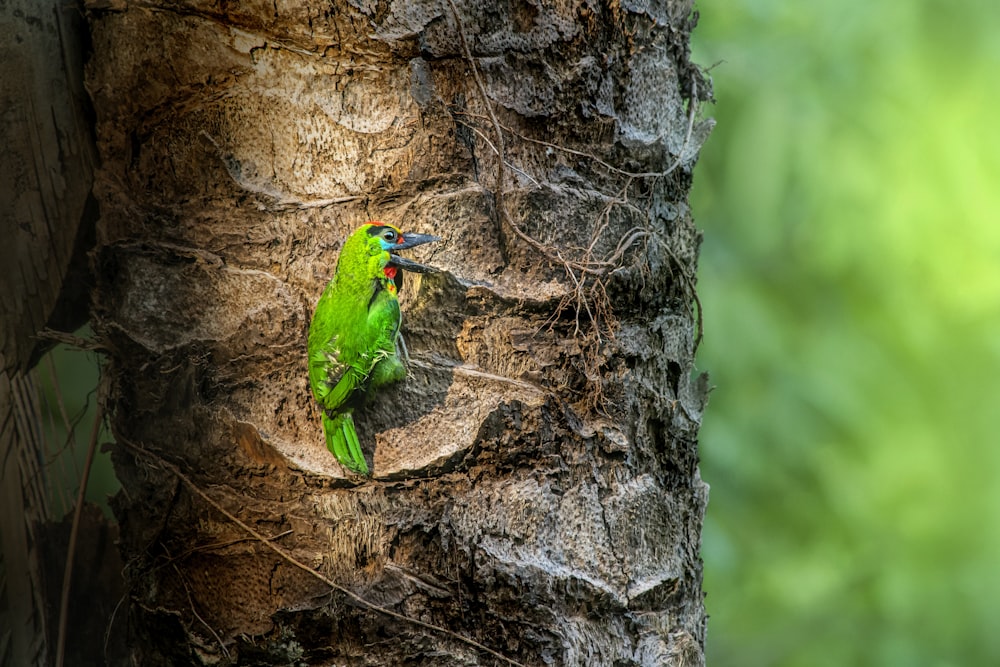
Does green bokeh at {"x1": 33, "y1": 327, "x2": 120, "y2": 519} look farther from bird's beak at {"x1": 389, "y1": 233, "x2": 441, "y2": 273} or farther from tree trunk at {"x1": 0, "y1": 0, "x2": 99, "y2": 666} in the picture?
bird's beak at {"x1": 389, "y1": 233, "x2": 441, "y2": 273}

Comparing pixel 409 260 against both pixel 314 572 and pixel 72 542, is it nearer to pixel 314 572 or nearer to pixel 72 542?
pixel 314 572

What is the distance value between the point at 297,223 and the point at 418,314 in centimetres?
12

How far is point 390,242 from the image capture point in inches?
25.2

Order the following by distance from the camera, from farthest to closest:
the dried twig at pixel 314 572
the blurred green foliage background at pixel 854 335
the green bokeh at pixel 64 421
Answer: the blurred green foliage background at pixel 854 335 < the green bokeh at pixel 64 421 < the dried twig at pixel 314 572

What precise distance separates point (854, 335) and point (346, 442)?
1152 mm

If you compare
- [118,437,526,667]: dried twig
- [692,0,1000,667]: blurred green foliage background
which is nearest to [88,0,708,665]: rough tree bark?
[118,437,526,667]: dried twig

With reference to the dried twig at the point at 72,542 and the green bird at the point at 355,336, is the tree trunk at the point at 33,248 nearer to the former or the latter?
the dried twig at the point at 72,542

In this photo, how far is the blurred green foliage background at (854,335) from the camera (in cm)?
144

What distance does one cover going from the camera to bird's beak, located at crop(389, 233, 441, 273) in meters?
0.64

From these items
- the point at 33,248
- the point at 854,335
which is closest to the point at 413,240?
the point at 33,248

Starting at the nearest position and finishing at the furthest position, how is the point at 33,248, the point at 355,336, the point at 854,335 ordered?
1. the point at 355,336
2. the point at 33,248
3. the point at 854,335

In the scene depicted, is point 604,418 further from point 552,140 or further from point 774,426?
point 774,426

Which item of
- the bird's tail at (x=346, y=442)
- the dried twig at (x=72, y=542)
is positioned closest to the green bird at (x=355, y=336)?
the bird's tail at (x=346, y=442)

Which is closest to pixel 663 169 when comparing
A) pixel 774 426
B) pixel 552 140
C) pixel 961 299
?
pixel 552 140
